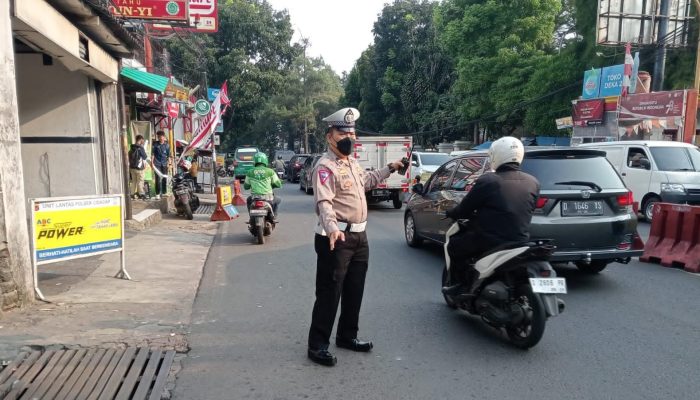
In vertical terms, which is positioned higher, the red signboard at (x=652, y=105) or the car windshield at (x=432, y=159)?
the red signboard at (x=652, y=105)

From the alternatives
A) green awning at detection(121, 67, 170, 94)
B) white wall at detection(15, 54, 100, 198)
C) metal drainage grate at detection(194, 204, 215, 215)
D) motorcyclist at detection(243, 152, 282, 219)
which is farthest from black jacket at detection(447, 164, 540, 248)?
metal drainage grate at detection(194, 204, 215, 215)

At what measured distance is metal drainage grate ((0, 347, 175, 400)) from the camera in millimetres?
3604

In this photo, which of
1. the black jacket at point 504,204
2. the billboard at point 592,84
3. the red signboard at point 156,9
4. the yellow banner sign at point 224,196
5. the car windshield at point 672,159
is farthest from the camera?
the billboard at point 592,84

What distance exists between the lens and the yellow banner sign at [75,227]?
18.4 feet

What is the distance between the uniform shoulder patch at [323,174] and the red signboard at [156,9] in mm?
11704

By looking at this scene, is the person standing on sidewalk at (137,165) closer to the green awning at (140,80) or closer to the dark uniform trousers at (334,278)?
the green awning at (140,80)

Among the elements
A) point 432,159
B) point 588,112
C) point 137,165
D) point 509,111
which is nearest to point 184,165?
point 137,165

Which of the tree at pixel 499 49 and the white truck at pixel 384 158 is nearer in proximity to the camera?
the white truck at pixel 384 158

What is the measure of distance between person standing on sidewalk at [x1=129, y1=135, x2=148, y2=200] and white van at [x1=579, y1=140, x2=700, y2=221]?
10.9 metres

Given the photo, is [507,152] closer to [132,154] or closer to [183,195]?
[183,195]

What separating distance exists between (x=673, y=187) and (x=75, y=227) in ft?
37.5

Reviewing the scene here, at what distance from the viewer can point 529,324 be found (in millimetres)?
4328

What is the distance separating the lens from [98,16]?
7.60 metres

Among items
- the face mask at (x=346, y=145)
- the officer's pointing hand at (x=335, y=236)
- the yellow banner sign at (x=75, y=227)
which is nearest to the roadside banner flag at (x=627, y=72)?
the face mask at (x=346, y=145)
